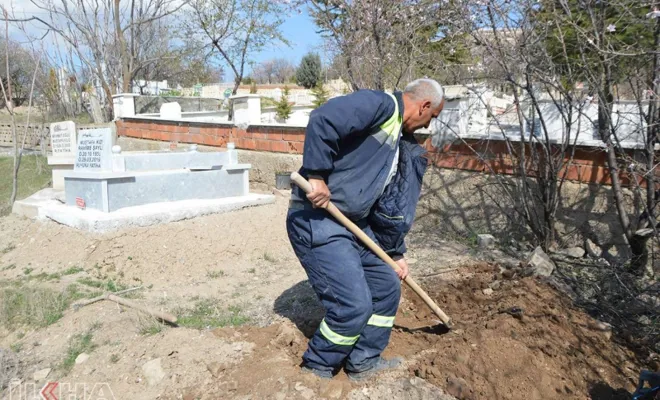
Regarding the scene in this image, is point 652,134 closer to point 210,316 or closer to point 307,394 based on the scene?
point 307,394

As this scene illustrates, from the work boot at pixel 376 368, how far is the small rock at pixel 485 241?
2.60 m

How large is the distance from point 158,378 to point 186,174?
378 centimetres

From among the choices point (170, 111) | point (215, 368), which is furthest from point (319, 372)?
point (170, 111)

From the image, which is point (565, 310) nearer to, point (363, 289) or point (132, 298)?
point (363, 289)

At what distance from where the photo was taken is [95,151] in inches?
232

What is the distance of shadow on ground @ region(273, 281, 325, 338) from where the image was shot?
376 cm

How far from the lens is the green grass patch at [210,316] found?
3801mm

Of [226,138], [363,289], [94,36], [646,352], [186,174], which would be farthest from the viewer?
[94,36]

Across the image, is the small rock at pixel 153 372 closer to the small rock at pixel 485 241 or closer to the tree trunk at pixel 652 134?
the small rock at pixel 485 241

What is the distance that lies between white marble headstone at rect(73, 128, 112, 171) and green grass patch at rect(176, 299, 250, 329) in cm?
234

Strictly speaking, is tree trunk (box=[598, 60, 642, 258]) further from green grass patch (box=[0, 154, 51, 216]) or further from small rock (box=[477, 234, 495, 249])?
green grass patch (box=[0, 154, 51, 216])

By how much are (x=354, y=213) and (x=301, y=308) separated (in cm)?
143

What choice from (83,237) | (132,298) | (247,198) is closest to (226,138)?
(247,198)

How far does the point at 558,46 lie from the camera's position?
5457 millimetres
